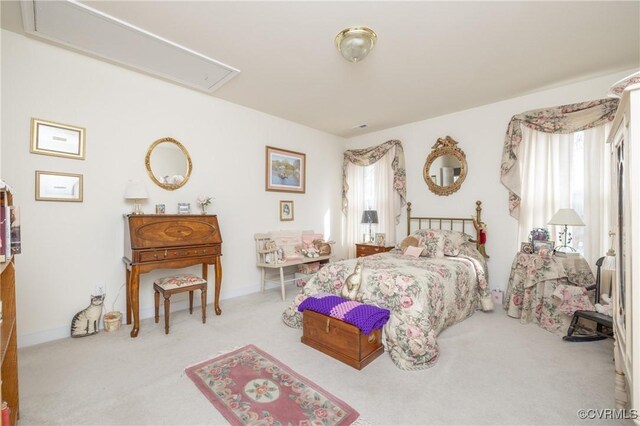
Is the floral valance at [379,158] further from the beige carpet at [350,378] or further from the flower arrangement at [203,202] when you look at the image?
the flower arrangement at [203,202]

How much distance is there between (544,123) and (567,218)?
120 cm

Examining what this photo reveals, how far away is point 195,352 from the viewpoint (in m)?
2.48

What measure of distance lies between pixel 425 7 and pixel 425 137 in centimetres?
273

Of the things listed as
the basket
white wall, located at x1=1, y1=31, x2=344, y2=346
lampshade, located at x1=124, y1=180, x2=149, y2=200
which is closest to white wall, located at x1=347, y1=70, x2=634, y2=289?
white wall, located at x1=1, y1=31, x2=344, y2=346

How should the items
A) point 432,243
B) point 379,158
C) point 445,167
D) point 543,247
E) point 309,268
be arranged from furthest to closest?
1. point 379,158
2. point 309,268
3. point 445,167
4. point 432,243
5. point 543,247

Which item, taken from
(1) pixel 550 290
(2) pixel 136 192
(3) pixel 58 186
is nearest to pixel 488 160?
(1) pixel 550 290

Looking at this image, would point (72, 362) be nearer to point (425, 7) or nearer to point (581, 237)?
point (425, 7)

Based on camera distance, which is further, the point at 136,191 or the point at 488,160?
the point at 488,160

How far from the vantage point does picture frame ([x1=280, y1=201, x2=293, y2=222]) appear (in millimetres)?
4727

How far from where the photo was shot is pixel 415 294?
97.0 inches

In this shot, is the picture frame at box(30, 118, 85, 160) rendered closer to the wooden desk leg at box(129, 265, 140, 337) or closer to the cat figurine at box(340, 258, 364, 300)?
the wooden desk leg at box(129, 265, 140, 337)

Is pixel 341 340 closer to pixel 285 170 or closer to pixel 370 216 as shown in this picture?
pixel 370 216

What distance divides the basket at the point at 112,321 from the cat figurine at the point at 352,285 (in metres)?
2.33

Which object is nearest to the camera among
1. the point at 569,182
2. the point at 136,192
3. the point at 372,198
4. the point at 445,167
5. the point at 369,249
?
the point at 136,192
